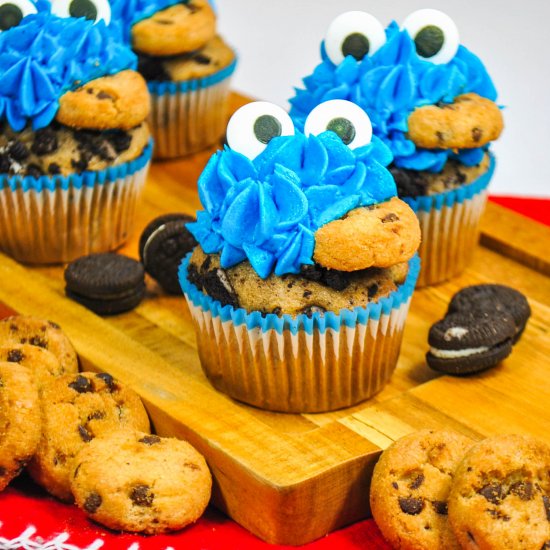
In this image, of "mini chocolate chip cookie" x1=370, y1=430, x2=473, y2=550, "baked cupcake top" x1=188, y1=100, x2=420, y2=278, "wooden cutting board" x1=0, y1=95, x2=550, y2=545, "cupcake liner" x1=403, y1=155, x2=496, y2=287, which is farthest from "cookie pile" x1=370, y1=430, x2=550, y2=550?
"cupcake liner" x1=403, y1=155, x2=496, y2=287

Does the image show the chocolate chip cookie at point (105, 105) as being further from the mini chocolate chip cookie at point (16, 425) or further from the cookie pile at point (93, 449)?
the mini chocolate chip cookie at point (16, 425)

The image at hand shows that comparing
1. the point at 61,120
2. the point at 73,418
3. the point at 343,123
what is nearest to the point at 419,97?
the point at 343,123

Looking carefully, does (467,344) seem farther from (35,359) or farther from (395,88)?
(35,359)

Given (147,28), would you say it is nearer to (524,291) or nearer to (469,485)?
(524,291)

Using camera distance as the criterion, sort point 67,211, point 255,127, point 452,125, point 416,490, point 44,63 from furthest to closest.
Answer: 1. point 67,211
2. point 44,63
3. point 452,125
4. point 255,127
5. point 416,490

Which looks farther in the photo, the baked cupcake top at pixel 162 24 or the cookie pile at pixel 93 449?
the baked cupcake top at pixel 162 24


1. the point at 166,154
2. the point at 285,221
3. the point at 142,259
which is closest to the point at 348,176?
the point at 285,221

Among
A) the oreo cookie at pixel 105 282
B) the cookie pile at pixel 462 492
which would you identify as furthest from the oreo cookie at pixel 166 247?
the cookie pile at pixel 462 492
